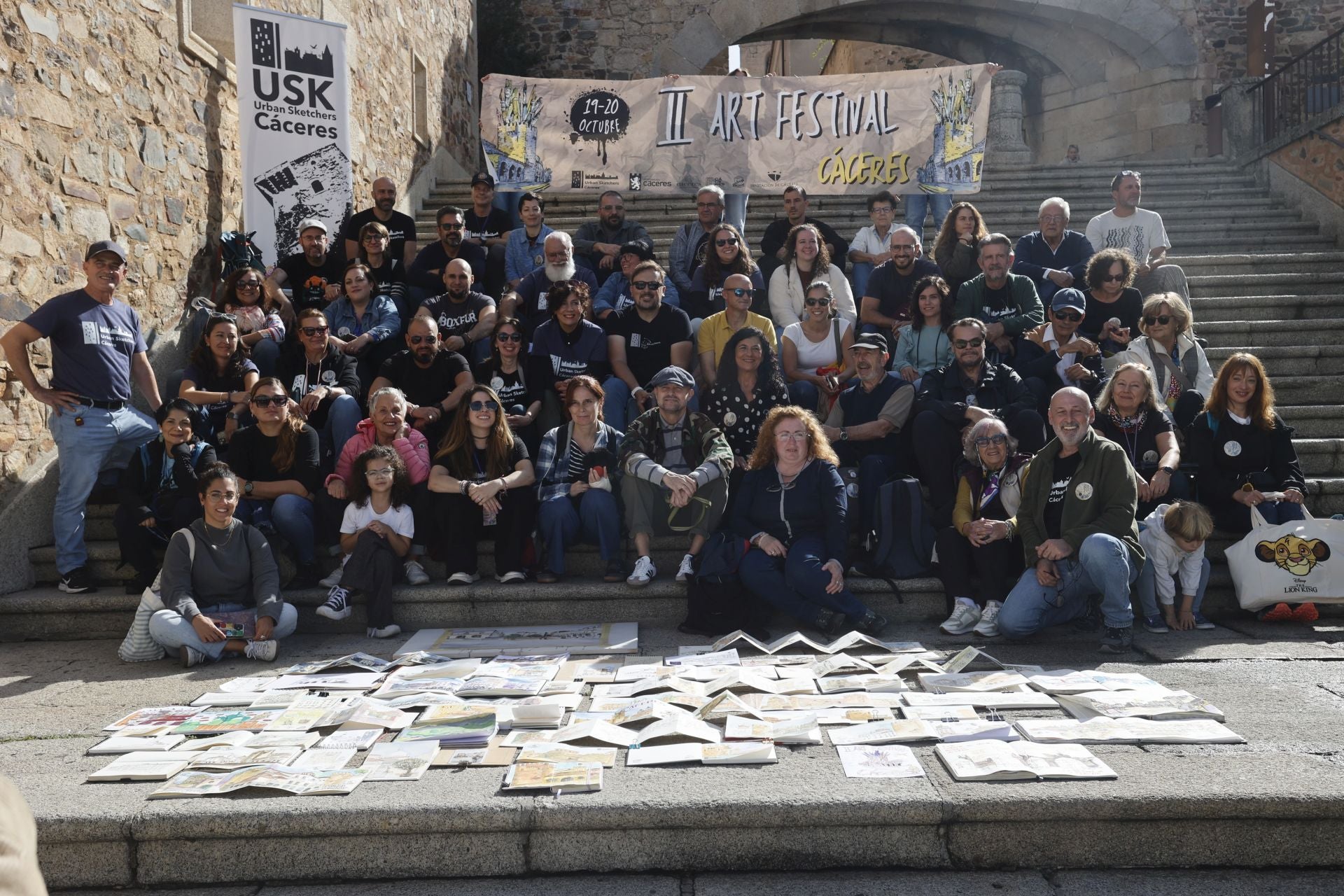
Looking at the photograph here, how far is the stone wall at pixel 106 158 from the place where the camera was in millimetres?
6148

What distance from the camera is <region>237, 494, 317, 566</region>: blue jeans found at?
231 inches

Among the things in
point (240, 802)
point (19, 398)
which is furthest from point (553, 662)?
point (19, 398)

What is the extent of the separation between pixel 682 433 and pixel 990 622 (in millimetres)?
1912

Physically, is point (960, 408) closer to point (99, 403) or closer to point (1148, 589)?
point (1148, 589)

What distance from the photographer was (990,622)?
5.30 m

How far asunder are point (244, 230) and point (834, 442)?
201 inches

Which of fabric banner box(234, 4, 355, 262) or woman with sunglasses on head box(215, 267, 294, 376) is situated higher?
fabric banner box(234, 4, 355, 262)

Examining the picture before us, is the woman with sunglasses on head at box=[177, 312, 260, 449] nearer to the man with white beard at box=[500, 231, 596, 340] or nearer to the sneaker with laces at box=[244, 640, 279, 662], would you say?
the man with white beard at box=[500, 231, 596, 340]

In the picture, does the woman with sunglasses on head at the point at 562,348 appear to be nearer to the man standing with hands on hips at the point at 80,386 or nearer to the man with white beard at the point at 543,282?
the man with white beard at the point at 543,282

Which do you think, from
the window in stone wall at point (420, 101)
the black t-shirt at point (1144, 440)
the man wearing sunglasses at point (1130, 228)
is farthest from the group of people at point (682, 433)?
the window in stone wall at point (420, 101)

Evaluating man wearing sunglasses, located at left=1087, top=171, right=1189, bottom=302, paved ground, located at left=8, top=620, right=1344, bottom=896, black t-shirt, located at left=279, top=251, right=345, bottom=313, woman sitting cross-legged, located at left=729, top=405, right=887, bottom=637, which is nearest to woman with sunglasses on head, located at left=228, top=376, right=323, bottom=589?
black t-shirt, located at left=279, top=251, right=345, bottom=313

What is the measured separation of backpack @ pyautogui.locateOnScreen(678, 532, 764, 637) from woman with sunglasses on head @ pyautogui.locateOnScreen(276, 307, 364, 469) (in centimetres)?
239

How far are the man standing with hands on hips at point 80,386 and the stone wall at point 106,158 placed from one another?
0.27 metres

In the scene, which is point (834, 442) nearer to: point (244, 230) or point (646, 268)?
point (646, 268)
